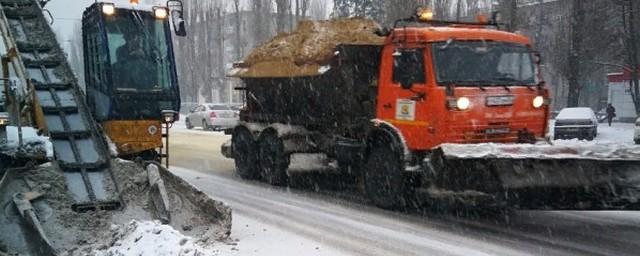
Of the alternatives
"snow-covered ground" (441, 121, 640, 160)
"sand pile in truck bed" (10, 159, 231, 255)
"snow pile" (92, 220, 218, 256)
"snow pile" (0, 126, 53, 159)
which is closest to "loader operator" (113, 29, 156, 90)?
"snow pile" (0, 126, 53, 159)

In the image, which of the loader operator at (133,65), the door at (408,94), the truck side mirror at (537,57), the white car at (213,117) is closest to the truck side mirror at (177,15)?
the loader operator at (133,65)

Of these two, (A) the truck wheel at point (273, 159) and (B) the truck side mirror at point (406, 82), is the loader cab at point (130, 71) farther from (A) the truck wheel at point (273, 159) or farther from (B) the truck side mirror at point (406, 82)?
(B) the truck side mirror at point (406, 82)

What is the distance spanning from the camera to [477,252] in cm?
757

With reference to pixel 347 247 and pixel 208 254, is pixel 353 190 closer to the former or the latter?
pixel 347 247

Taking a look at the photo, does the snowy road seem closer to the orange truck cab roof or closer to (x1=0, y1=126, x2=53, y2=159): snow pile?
(x1=0, y1=126, x2=53, y2=159): snow pile

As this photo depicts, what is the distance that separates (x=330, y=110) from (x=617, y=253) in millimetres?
5576

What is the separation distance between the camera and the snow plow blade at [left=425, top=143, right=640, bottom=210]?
8289 millimetres

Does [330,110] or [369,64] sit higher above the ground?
[369,64]

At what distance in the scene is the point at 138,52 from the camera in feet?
35.7

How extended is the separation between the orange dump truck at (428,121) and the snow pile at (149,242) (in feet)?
11.6

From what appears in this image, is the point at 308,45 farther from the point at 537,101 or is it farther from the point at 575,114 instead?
the point at 575,114

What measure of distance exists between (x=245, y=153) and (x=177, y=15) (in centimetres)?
437

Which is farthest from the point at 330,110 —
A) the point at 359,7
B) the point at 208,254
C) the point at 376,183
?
the point at 359,7

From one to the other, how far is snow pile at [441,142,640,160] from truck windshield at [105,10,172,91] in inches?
193
